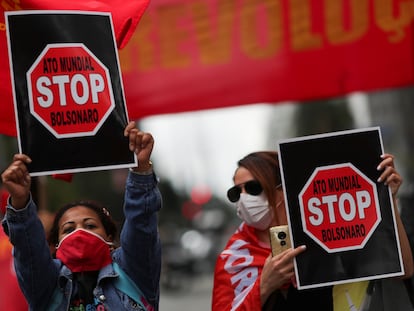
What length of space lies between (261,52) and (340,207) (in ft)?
8.76

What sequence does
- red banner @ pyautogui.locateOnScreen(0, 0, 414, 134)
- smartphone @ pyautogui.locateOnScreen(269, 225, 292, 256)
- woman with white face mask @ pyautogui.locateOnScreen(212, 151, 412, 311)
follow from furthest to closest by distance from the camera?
red banner @ pyautogui.locateOnScreen(0, 0, 414, 134)
woman with white face mask @ pyautogui.locateOnScreen(212, 151, 412, 311)
smartphone @ pyautogui.locateOnScreen(269, 225, 292, 256)

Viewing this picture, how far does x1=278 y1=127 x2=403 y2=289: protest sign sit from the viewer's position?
4.13m

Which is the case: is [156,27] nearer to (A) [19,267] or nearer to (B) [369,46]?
(B) [369,46]

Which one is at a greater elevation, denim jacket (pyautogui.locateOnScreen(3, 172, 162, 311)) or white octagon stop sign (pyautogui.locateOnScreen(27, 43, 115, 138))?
white octagon stop sign (pyautogui.locateOnScreen(27, 43, 115, 138))

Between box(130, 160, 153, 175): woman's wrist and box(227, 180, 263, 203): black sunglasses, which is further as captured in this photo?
box(227, 180, 263, 203): black sunglasses

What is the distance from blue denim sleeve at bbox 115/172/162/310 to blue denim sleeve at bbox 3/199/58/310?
293mm

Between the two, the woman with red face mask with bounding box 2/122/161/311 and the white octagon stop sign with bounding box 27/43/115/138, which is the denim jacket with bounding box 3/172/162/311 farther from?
the white octagon stop sign with bounding box 27/43/115/138

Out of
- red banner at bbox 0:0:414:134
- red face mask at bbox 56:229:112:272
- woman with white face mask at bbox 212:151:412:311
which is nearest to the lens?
red face mask at bbox 56:229:112:272

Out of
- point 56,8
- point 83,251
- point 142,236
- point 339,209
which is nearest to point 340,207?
point 339,209

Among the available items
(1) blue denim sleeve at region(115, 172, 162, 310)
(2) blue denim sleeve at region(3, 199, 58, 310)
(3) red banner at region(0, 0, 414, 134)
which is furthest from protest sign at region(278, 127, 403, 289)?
(3) red banner at region(0, 0, 414, 134)

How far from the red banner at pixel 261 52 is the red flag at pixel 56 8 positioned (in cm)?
187

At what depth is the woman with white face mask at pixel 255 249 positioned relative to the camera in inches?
173

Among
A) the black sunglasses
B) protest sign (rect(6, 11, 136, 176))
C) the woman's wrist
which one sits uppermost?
protest sign (rect(6, 11, 136, 176))

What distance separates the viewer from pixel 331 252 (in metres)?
4.14
